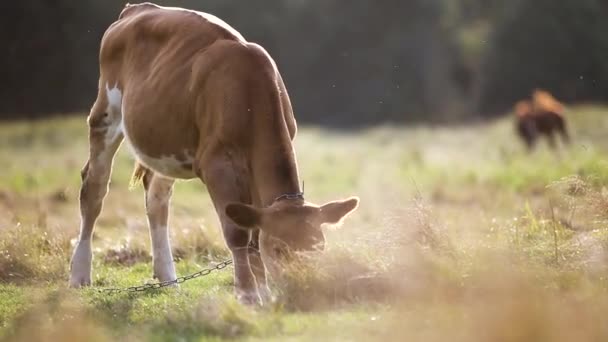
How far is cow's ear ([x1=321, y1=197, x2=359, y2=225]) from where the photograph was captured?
784 centimetres

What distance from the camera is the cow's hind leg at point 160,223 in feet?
33.4

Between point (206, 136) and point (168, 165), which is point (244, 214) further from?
point (168, 165)

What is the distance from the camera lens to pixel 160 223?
34.1ft

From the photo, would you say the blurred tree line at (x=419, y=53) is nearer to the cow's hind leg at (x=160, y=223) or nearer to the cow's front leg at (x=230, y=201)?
the cow's hind leg at (x=160, y=223)

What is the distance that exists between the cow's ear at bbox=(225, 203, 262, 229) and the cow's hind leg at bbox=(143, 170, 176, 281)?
2.43 metres

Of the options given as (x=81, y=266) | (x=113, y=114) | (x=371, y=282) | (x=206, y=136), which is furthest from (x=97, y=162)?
(x=371, y=282)

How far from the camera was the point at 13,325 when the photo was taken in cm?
767

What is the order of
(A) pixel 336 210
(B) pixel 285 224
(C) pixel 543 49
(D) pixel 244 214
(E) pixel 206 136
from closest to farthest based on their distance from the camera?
(B) pixel 285 224 → (D) pixel 244 214 → (A) pixel 336 210 → (E) pixel 206 136 → (C) pixel 543 49

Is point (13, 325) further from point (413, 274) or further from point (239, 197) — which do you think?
point (413, 274)

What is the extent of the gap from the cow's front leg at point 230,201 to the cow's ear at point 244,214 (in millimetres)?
299

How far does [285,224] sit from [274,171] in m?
0.50

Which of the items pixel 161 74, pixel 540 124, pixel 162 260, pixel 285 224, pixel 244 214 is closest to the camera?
pixel 285 224

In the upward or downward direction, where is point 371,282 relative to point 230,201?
downward

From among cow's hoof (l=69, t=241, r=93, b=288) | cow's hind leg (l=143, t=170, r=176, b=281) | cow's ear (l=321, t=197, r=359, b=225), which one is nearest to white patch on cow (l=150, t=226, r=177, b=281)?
cow's hind leg (l=143, t=170, r=176, b=281)
